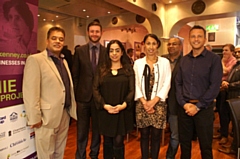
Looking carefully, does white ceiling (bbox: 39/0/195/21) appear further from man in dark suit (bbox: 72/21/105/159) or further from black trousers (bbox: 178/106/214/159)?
black trousers (bbox: 178/106/214/159)

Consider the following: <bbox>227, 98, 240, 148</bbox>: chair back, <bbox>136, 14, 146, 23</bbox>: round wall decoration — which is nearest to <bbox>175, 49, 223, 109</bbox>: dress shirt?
<bbox>227, 98, 240, 148</bbox>: chair back

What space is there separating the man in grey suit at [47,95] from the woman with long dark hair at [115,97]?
0.35 m

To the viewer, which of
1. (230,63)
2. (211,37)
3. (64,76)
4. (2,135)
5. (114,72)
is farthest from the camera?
(211,37)

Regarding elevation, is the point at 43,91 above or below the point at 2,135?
above

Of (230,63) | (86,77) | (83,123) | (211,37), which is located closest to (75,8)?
(230,63)

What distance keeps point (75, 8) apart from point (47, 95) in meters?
6.12

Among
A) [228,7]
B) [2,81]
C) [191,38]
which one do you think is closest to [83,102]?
[2,81]

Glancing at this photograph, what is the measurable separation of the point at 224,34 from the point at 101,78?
34.0ft

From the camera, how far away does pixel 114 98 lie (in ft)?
6.75

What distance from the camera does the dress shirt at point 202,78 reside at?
198 centimetres

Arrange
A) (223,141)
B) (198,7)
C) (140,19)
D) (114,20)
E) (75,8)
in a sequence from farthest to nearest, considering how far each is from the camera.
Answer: (114,20), (140,19), (75,8), (198,7), (223,141)

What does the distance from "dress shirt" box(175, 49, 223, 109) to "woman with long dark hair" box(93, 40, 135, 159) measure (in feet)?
1.80

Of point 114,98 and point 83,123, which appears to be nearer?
point 114,98

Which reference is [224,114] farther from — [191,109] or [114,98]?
[114,98]
